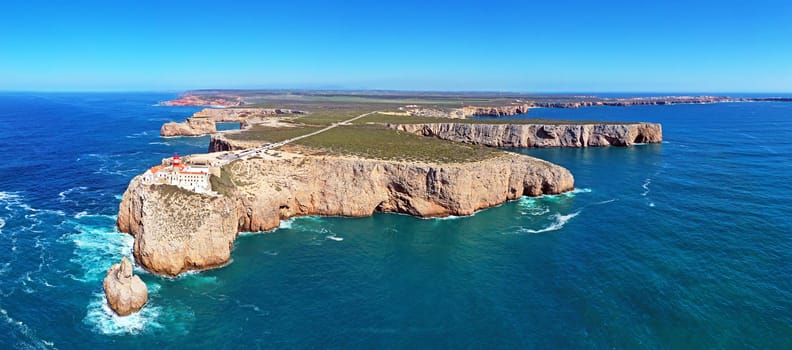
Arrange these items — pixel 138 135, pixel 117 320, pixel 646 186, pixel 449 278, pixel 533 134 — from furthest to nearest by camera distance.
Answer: pixel 138 135
pixel 533 134
pixel 646 186
pixel 449 278
pixel 117 320

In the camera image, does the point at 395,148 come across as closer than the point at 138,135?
Yes

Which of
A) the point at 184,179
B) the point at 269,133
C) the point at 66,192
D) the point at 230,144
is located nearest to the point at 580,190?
the point at 230,144

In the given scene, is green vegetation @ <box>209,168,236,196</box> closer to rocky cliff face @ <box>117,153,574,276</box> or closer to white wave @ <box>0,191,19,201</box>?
→ rocky cliff face @ <box>117,153,574,276</box>

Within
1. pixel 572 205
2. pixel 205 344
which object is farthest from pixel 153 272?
pixel 572 205

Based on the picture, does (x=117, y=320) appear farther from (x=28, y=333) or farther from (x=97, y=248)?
(x=97, y=248)

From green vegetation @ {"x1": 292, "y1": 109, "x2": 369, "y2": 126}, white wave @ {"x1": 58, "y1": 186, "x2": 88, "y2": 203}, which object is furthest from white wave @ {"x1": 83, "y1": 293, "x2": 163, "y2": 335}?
green vegetation @ {"x1": 292, "y1": 109, "x2": 369, "y2": 126}

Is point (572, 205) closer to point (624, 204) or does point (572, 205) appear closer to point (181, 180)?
point (624, 204)

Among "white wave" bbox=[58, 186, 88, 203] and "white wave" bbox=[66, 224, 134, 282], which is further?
"white wave" bbox=[58, 186, 88, 203]
